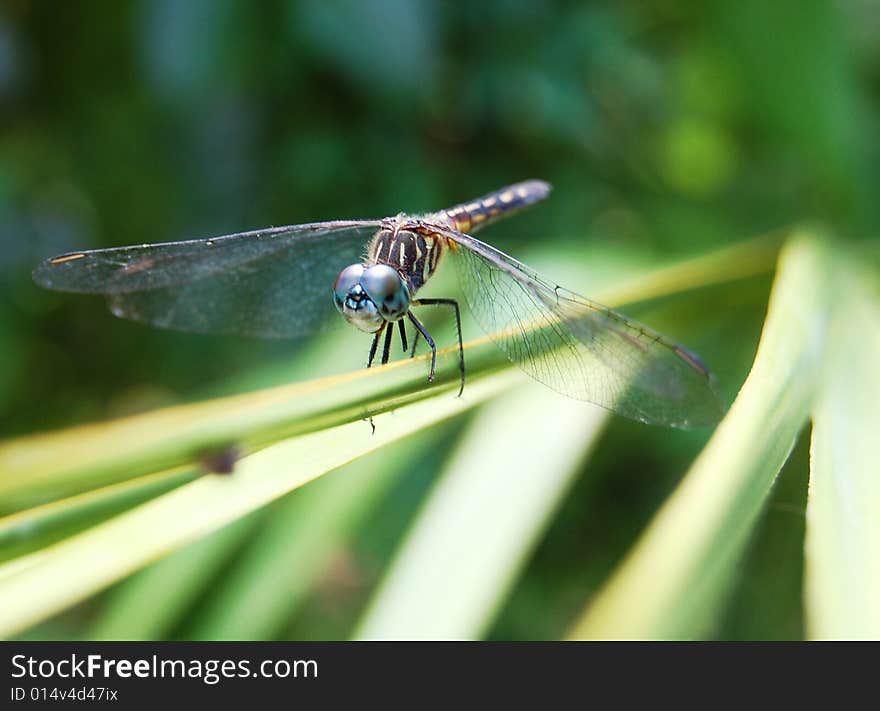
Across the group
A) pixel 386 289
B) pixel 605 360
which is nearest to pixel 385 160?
pixel 386 289

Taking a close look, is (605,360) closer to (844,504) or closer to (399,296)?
(399,296)

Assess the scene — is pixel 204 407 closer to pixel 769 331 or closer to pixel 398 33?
pixel 769 331

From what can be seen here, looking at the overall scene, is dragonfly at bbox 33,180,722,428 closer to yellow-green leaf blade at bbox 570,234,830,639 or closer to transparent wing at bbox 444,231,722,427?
transparent wing at bbox 444,231,722,427

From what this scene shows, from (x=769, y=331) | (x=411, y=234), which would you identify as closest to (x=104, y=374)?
(x=411, y=234)

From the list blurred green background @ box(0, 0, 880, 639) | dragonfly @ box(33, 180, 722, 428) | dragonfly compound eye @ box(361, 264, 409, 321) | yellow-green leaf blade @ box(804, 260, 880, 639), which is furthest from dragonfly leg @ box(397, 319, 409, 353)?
yellow-green leaf blade @ box(804, 260, 880, 639)

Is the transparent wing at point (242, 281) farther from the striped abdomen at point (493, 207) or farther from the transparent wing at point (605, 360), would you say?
the transparent wing at point (605, 360)

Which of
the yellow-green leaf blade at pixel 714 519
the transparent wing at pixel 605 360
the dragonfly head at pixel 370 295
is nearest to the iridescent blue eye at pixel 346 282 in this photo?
the dragonfly head at pixel 370 295
